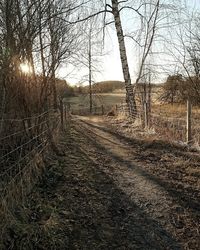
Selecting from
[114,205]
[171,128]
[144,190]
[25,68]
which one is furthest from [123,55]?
[114,205]

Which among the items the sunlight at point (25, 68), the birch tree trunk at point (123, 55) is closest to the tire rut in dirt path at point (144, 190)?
the sunlight at point (25, 68)

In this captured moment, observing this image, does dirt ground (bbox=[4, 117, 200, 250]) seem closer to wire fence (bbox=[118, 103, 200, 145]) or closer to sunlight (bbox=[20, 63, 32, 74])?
wire fence (bbox=[118, 103, 200, 145])

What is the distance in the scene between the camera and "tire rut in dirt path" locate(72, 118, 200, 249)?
4473 mm

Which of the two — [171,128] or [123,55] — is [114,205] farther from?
[123,55]

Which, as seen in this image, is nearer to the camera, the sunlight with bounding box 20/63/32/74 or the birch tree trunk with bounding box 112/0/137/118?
the sunlight with bounding box 20/63/32/74

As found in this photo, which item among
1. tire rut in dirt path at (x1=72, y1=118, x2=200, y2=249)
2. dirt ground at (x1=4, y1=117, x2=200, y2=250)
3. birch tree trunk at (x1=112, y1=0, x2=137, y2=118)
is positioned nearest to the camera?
dirt ground at (x1=4, y1=117, x2=200, y2=250)

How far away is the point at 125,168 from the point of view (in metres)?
7.55

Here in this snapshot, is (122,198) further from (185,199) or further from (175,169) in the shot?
(175,169)

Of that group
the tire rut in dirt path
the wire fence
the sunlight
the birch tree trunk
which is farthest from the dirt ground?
the birch tree trunk

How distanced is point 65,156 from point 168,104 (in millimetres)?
22103

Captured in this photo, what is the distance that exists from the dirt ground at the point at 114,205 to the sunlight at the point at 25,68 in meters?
1.95

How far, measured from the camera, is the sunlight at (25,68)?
631 centimetres

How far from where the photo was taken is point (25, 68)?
6.56 meters

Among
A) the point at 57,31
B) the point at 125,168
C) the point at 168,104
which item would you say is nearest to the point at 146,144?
the point at 125,168
